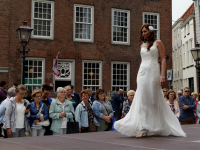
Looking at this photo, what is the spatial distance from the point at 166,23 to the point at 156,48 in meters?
17.5

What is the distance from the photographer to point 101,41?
20.5 meters

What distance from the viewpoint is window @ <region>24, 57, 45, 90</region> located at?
60.5 feet

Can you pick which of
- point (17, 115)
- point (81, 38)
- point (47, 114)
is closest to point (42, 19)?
point (81, 38)

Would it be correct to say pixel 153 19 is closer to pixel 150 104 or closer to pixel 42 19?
pixel 42 19

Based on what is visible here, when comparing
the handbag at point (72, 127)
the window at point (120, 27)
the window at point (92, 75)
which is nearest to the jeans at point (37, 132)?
the handbag at point (72, 127)

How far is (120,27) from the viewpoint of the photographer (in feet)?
69.5

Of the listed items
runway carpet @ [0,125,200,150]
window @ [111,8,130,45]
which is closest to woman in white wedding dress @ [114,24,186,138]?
runway carpet @ [0,125,200,150]

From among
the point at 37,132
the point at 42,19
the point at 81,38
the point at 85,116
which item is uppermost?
the point at 42,19

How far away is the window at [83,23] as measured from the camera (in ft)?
65.4

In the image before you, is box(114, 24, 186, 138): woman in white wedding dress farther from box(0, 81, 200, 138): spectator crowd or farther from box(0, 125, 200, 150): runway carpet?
box(0, 81, 200, 138): spectator crowd

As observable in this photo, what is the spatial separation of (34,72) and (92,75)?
3501mm

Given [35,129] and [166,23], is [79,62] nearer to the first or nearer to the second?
[166,23]

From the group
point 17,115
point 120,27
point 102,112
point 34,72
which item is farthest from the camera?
point 120,27

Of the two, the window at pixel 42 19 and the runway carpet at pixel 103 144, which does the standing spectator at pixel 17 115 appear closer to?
the runway carpet at pixel 103 144
